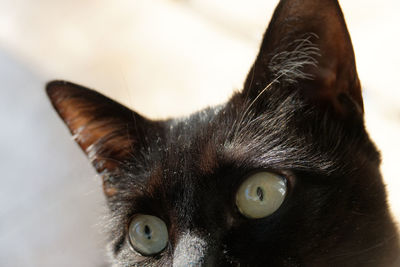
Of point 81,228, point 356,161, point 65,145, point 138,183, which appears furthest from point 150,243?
point 65,145

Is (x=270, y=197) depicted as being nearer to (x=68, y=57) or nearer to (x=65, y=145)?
(x=65, y=145)

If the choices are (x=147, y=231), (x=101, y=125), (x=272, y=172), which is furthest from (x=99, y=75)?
(x=272, y=172)

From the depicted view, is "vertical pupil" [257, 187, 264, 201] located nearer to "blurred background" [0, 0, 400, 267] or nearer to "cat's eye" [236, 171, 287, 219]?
"cat's eye" [236, 171, 287, 219]

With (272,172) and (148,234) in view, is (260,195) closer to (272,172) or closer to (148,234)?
(272,172)

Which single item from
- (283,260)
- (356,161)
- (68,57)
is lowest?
(283,260)

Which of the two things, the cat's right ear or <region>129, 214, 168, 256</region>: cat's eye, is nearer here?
<region>129, 214, 168, 256</region>: cat's eye

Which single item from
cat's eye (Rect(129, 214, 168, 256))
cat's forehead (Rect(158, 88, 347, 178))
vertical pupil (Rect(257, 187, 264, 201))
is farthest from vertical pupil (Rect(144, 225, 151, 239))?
vertical pupil (Rect(257, 187, 264, 201))

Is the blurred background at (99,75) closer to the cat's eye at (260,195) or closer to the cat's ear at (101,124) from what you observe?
the cat's ear at (101,124)

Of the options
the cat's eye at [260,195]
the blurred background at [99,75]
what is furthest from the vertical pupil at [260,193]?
the blurred background at [99,75]
